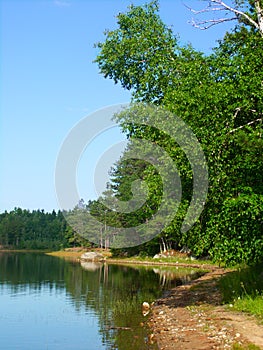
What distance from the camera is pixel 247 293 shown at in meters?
23.2

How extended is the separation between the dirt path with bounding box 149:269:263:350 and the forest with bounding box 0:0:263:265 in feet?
8.92

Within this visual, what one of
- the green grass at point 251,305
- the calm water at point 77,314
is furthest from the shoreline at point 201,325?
the calm water at point 77,314

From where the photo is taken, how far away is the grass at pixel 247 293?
64.2 feet

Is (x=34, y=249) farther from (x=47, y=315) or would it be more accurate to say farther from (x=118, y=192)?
(x=47, y=315)

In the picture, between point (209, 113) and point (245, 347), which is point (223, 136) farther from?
point (245, 347)

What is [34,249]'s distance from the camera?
170 metres

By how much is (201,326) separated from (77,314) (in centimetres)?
1059

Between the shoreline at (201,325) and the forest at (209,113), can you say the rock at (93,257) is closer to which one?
the shoreline at (201,325)

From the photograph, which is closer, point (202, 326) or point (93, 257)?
point (202, 326)

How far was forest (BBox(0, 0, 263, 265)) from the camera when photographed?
61.4 ft

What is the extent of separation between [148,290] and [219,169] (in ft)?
66.1

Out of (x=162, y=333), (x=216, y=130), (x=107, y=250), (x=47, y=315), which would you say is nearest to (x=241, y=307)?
(x=162, y=333)

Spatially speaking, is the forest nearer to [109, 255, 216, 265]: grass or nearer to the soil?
the soil

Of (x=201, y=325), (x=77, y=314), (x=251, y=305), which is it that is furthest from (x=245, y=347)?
(x=77, y=314)
